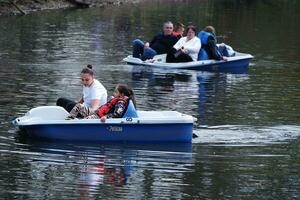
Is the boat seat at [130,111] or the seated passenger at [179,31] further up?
the seated passenger at [179,31]

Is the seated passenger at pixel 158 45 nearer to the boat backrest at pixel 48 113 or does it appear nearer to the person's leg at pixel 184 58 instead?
the person's leg at pixel 184 58

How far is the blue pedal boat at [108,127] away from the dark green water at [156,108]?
19cm

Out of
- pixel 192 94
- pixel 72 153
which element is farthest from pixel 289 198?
pixel 192 94

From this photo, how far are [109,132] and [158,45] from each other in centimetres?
1115

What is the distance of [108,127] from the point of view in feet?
48.3

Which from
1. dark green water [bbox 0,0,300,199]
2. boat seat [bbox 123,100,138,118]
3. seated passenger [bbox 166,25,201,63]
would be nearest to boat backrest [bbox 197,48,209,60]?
seated passenger [bbox 166,25,201,63]

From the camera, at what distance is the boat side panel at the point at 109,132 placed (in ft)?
48.2

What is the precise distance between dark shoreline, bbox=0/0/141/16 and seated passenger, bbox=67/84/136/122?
28596 millimetres

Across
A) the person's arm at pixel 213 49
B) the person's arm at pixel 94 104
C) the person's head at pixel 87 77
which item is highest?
the person's head at pixel 87 77

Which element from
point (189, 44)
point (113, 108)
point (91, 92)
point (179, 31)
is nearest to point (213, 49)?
point (189, 44)

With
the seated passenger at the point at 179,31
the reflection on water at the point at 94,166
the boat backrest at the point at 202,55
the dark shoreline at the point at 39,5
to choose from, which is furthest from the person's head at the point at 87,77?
the dark shoreline at the point at 39,5

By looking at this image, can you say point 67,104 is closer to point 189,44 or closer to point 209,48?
point 189,44

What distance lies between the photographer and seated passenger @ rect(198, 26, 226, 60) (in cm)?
2520

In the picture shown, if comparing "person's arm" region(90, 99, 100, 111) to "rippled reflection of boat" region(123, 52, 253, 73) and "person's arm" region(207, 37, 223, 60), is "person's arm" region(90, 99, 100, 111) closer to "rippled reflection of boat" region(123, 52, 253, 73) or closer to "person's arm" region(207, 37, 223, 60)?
"rippled reflection of boat" region(123, 52, 253, 73)
